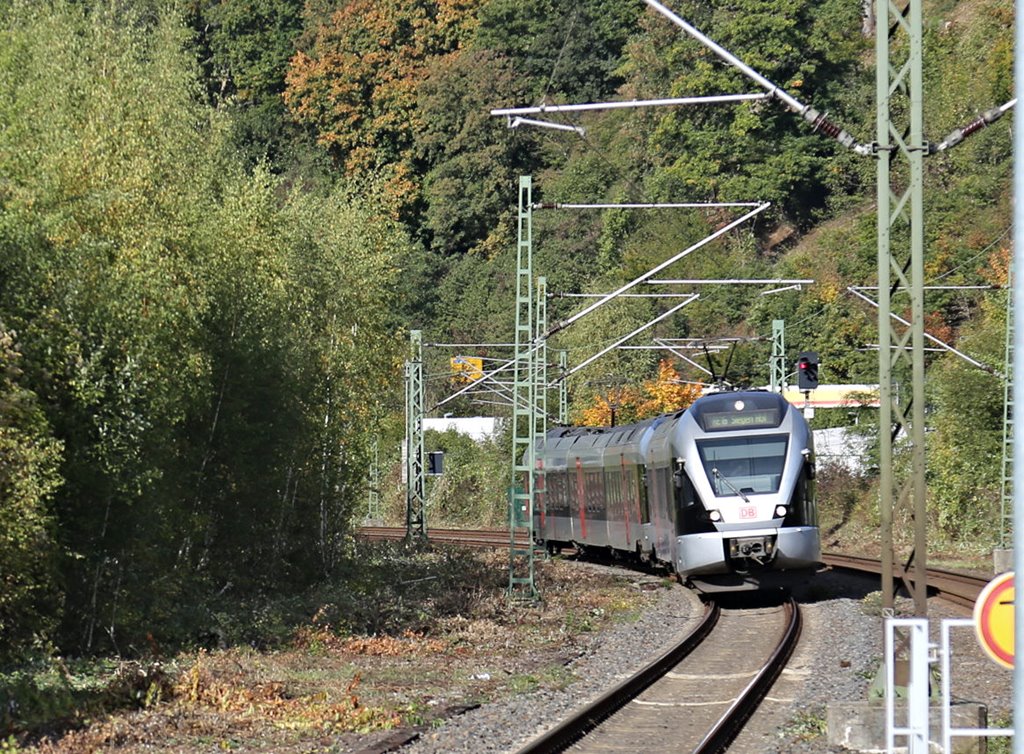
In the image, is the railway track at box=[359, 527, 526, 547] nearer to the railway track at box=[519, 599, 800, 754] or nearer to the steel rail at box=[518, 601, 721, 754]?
the railway track at box=[519, 599, 800, 754]

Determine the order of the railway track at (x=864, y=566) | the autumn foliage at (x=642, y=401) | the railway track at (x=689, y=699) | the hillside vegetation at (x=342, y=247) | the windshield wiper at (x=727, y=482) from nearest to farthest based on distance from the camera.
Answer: the railway track at (x=689, y=699)
the hillside vegetation at (x=342, y=247)
the windshield wiper at (x=727, y=482)
the railway track at (x=864, y=566)
the autumn foliage at (x=642, y=401)

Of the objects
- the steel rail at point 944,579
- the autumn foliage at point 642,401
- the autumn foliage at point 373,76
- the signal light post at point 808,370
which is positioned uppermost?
the autumn foliage at point 373,76

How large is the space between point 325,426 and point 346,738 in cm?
1800

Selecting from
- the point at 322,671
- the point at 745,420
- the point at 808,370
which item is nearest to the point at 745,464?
the point at 745,420

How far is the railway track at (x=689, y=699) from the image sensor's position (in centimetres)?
1338

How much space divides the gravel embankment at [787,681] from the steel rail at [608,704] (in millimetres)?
285

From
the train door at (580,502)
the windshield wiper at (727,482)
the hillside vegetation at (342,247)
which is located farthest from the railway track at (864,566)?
the train door at (580,502)

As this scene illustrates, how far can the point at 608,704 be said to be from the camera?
49.2ft

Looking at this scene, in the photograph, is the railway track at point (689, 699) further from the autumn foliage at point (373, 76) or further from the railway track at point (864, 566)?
the autumn foliage at point (373, 76)

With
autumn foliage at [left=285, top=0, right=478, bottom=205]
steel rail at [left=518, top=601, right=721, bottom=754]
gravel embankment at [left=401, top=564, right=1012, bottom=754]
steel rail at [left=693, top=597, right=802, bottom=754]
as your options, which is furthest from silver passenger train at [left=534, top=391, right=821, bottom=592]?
autumn foliage at [left=285, top=0, right=478, bottom=205]

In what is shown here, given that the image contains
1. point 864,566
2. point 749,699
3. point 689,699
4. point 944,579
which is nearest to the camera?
point 749,699

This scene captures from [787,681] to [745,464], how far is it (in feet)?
24.8

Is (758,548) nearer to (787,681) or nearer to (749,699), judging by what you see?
(787,681)

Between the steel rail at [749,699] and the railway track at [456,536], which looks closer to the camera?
the steel rail at [749,699]
